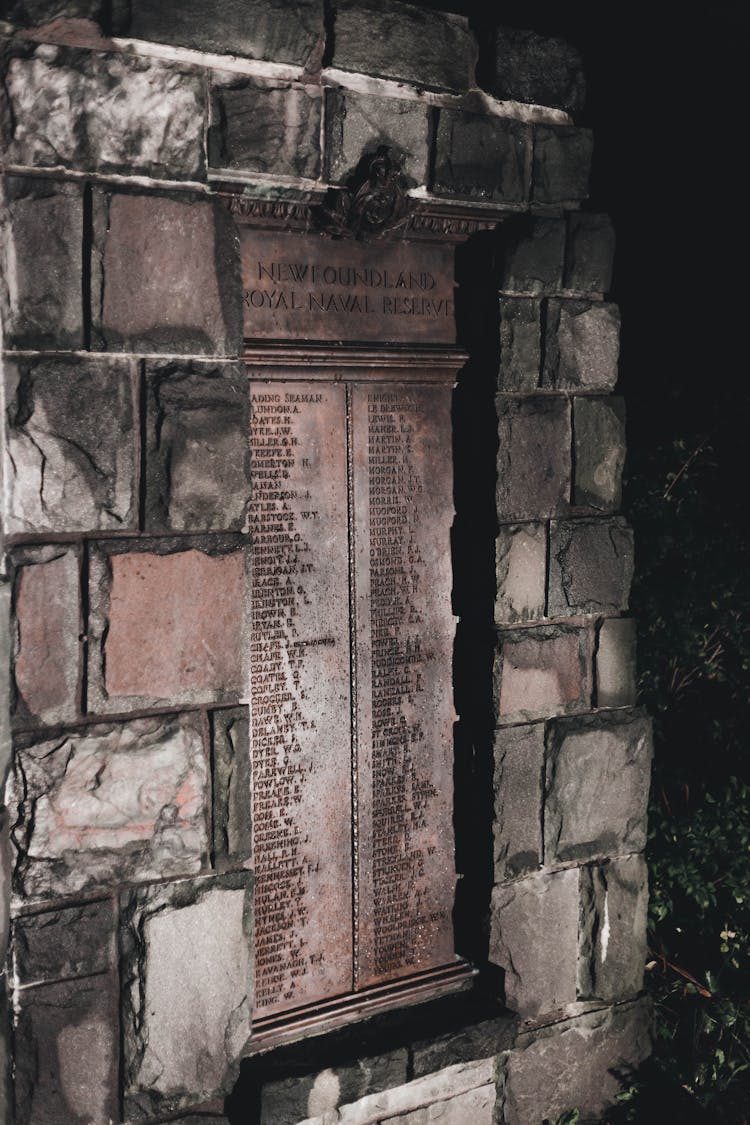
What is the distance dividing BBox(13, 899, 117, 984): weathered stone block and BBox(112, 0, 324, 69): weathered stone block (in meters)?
2.35

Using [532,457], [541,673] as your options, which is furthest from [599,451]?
[541,673]

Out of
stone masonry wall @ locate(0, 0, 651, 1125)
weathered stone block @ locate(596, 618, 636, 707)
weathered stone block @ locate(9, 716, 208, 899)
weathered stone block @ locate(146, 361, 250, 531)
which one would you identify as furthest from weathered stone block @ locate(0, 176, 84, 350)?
weathered stone block @ locate(596, 618, 636, 707)

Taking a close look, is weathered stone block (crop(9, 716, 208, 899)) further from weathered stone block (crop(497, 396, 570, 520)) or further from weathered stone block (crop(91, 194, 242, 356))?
weathered stone block (crop(497, 396, 570, 520))

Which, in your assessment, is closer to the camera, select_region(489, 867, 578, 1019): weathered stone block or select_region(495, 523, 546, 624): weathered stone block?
select_region(495, 523, 546, 624): weathered stone block

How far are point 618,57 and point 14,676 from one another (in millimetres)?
3376

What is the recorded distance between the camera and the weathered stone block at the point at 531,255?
3260 millimetres

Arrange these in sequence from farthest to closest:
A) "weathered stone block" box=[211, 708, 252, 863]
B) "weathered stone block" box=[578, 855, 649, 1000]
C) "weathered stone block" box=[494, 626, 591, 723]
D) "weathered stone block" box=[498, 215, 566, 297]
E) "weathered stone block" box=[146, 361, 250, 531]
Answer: "weathered stone block" box=[578, 855, 649, 1000], "weathered stone block" box=[494, 626, 591, 723], "weathered stone block" box=[498, 215, 566, 297], "weathered stone block" box=[211, 708, 252, 863], "weathered stone block" box=[146, 361, 250, 531]

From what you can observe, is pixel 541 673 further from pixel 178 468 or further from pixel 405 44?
pixel 405 44

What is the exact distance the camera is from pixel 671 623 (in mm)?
4172

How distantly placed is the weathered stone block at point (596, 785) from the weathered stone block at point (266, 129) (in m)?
2.02

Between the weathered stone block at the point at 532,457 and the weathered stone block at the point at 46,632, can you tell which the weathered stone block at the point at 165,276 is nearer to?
the weathered stone block at the point at 46,632

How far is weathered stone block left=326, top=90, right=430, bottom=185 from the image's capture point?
2.97 meters

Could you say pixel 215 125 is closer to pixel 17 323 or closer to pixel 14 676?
pixel 17 323

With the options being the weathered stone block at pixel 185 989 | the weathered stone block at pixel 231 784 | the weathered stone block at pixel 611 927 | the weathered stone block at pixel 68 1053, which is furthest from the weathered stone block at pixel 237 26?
the weathered stone block at pixel 611 927
